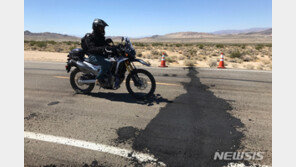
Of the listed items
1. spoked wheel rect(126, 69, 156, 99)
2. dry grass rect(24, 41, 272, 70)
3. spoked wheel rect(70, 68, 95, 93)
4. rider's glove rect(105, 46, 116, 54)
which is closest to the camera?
rider's glove rect(105, 46, 116, 54)

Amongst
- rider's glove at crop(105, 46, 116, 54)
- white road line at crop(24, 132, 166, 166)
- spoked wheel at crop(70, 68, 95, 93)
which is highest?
rider's glove at crop(105, 46, 116, 54)

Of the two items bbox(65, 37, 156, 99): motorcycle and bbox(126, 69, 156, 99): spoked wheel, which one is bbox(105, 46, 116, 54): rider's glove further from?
bbox(126, 69, 156, 99): spoked wheel

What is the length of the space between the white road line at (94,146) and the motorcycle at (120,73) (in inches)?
95.9

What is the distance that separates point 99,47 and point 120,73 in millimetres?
923

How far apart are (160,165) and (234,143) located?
149cm

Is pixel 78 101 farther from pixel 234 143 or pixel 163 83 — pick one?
pixel 234 143

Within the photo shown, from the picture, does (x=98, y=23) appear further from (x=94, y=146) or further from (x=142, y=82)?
(x=94, y=146)

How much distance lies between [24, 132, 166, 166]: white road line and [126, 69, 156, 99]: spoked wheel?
2.59 meters

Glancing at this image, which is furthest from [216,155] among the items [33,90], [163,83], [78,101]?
[33,90]

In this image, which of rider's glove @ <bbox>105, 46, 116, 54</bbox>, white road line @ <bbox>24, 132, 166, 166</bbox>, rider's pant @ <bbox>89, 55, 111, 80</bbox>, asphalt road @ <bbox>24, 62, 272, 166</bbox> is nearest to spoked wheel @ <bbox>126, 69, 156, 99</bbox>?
asphalt road @ <bbox>24, 62, 272, 166</bbox>

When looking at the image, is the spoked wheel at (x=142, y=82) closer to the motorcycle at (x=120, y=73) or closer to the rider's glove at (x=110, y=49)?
the motorcycle at (x=120, y=73)

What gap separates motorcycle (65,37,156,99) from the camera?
5.71 metres

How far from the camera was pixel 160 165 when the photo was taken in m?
3.02

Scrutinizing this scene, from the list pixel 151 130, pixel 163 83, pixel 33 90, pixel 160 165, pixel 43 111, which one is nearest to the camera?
pixel 160 165
